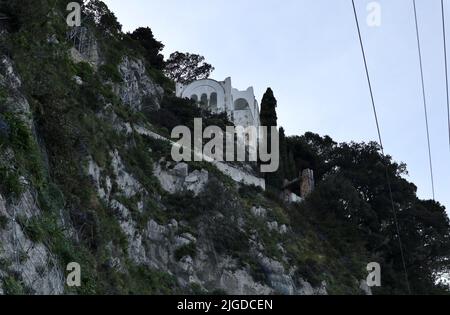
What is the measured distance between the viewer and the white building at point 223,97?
181 ft

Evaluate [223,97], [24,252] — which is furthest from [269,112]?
[24,252]

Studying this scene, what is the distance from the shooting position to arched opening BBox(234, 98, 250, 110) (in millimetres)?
56750

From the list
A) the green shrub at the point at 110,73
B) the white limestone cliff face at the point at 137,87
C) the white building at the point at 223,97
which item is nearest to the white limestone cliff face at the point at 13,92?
the green shrub at the point at 110,73

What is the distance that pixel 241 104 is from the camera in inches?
2266

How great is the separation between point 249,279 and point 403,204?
22206 millimetres

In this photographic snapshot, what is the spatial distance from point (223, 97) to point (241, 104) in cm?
171

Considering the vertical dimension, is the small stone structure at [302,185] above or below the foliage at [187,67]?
below

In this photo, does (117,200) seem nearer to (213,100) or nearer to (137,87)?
(137,87)
